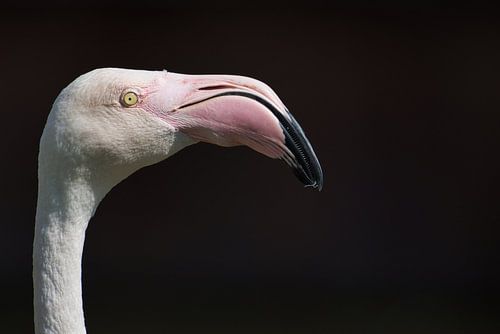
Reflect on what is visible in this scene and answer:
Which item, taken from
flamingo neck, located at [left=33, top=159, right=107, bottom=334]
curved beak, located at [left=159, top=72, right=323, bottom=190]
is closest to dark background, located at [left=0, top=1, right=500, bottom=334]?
flamingo neck, located at [left=33, top=159, right=107, bottom=334]

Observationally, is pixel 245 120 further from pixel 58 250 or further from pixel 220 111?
pixel 58 250

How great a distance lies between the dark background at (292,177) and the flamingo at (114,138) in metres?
4.60

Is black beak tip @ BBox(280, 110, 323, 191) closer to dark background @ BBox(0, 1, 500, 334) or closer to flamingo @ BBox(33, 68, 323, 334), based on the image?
flamingo @ BBox(33, 68, 323, 334)

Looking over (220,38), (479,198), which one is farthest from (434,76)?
(220,38)

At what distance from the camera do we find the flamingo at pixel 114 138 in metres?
1.89

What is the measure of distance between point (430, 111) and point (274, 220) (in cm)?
137

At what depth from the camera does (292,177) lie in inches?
276

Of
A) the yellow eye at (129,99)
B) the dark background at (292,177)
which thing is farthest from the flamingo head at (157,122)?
the dark background at (292,177)

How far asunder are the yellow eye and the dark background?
15.5 feet

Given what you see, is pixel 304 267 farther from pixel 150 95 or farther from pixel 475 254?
pixel 150 95

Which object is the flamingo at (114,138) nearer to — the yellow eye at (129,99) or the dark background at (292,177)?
the yellow eye at (129,99)

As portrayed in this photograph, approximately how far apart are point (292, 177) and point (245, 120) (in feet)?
16.9

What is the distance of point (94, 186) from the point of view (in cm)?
197

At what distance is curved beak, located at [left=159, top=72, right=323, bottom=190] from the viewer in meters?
1.88
